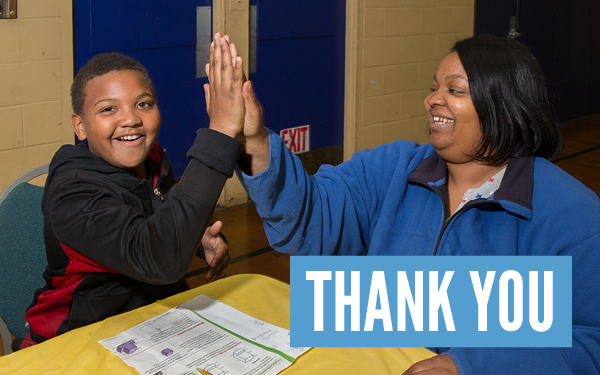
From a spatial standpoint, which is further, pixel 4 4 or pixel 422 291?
pixel 4 4

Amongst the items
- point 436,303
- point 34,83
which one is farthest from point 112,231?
point 34,83

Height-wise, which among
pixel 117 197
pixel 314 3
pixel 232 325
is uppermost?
pixel 314 3

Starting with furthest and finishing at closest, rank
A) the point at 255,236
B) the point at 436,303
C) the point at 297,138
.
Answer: the point at 297,138
the point at 255,236
the point at 436,303

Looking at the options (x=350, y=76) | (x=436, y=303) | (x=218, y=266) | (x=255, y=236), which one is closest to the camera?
(x=436, y=303)

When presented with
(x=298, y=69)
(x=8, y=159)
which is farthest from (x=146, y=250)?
(x=298, y=69)

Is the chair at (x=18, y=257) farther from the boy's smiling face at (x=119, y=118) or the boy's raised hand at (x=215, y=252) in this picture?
the boy's raised hand at (x=215, y=252)

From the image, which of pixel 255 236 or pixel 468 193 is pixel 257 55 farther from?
pixel 468 193

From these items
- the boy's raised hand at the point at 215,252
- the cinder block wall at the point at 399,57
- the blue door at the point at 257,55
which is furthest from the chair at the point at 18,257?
the cinder block wall at the point at 399,57

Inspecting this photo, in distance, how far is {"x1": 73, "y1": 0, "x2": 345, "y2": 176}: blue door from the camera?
10.3ft

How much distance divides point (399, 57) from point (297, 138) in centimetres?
117

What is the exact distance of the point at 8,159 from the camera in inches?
112

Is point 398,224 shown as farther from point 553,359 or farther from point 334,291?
point 553,359

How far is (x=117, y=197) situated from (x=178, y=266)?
9.7 inches

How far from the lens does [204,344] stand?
3.64ft
